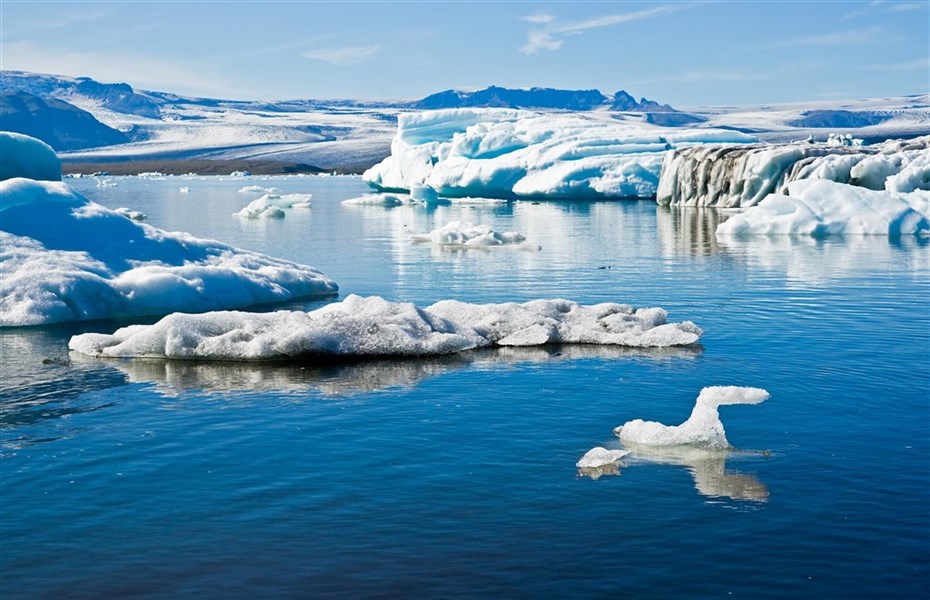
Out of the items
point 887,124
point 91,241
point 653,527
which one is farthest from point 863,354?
point 887,124

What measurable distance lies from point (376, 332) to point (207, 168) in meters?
140

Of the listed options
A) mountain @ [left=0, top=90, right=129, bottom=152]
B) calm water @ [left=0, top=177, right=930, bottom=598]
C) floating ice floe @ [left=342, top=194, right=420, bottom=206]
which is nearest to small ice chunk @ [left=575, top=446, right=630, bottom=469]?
calm water @ [left=0, top=177, right=930, bottom=598]

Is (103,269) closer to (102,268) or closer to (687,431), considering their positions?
(102,268)

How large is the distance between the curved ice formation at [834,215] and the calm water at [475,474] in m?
16.9

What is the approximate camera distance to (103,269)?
16.5m

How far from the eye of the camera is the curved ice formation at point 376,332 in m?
12.9

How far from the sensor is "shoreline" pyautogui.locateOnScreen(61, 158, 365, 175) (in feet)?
469

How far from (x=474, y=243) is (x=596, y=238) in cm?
434

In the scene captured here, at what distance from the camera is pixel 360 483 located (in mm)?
8047

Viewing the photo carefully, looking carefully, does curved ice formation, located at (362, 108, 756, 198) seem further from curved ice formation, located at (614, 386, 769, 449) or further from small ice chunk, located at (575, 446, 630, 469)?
small ice chunk, located at (575, 446, 630, 469)

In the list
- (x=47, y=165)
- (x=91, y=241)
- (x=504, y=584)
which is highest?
(x=47, y=165)

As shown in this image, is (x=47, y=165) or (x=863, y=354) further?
(x=47, y=165)

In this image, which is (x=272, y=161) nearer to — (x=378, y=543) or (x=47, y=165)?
(x=47, y=165)

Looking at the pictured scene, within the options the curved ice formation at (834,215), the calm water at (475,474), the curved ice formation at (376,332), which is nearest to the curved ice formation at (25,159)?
the calm water at (475,474)
